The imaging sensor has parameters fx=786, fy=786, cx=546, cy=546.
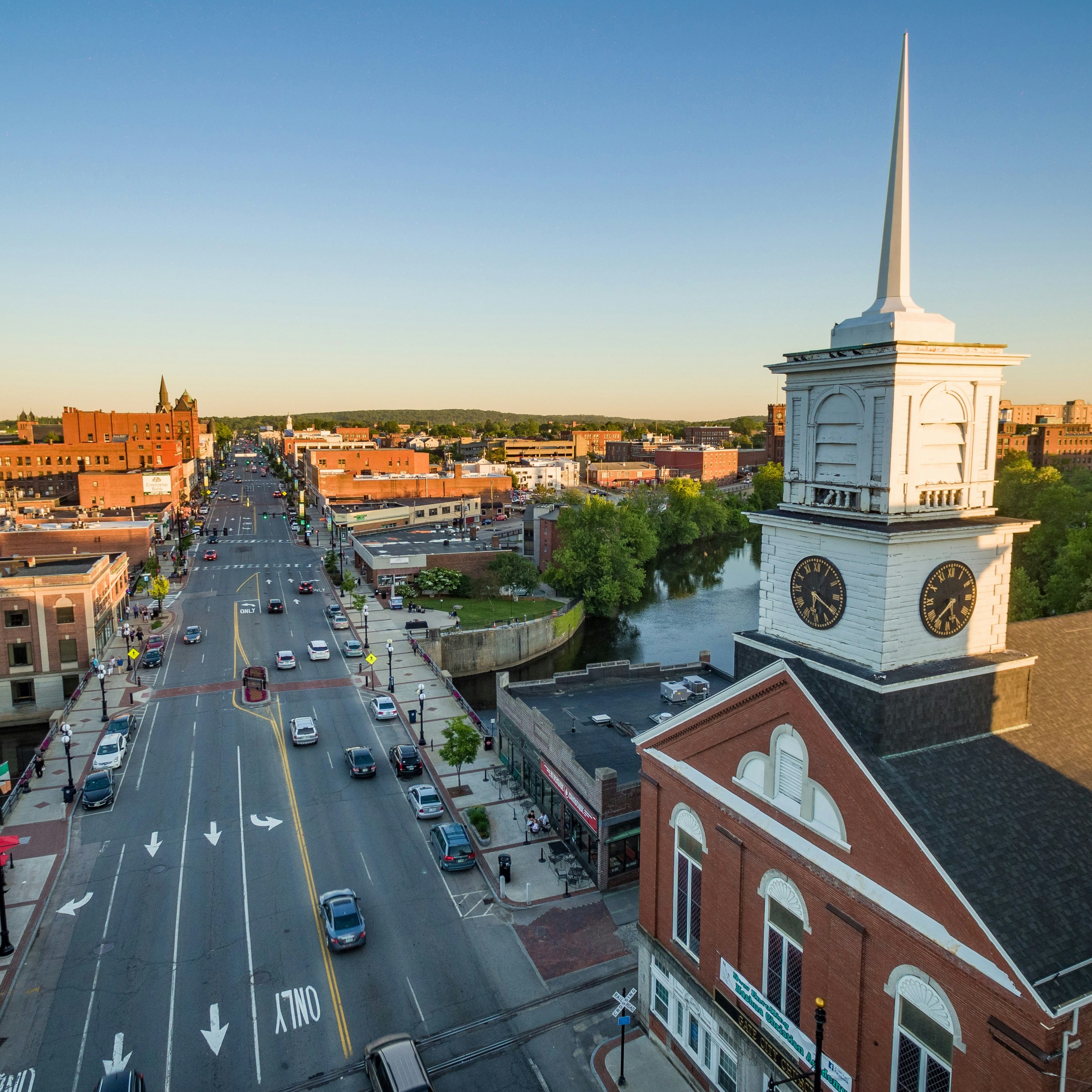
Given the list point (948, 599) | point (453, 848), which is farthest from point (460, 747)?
point (948, 599)

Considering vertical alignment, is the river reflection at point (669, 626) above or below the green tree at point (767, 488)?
below

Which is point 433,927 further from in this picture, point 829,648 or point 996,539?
point 996,539

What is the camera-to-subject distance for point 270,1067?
1859 centimetres

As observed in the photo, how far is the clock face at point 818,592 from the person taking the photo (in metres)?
15.4

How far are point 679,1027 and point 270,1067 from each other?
9756mm

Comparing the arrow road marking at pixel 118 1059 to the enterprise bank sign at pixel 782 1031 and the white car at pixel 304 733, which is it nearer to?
the enterprise bank sign at pixel 782 1031

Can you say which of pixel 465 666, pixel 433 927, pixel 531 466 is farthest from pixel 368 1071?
pixel 531 466

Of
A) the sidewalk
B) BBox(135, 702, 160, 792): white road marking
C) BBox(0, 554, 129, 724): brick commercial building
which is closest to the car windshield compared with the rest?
the sidewalk

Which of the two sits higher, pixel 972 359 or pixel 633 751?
pixel 972 359

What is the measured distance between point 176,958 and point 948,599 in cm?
2243

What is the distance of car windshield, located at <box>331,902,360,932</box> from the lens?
22.9m

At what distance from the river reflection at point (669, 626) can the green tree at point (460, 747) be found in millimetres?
19295

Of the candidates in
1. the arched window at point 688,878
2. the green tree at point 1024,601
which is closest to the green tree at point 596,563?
the green tree at point 1024,601

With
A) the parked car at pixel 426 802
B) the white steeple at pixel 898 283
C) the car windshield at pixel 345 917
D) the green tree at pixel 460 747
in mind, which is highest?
the white steeple at pixel 898 283
